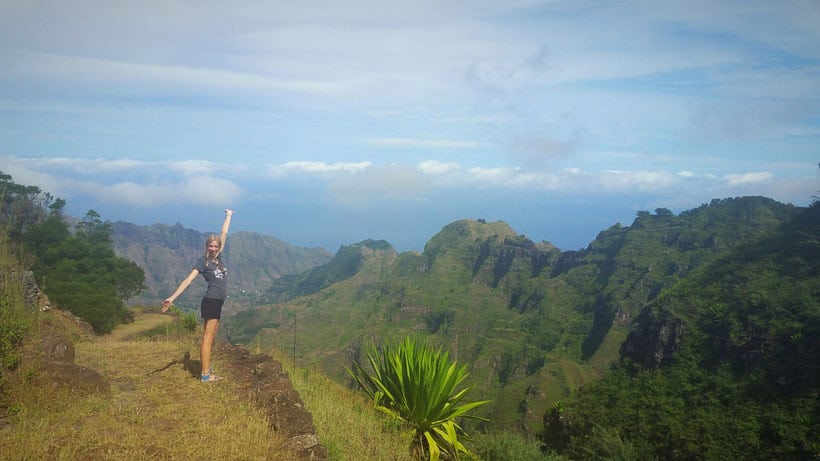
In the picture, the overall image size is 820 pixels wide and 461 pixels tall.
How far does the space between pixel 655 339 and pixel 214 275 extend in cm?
5296

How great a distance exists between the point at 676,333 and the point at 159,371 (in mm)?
54175

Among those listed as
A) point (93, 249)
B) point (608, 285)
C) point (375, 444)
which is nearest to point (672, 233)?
point (608, 285)

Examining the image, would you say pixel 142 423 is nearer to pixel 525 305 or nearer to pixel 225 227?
pixel 225 227

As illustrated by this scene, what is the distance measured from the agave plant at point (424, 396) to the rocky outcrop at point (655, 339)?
48.2 m

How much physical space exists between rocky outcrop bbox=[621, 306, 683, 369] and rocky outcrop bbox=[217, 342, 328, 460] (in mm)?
49227

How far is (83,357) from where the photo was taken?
→ 8750 mm

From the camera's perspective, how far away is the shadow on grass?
793cm

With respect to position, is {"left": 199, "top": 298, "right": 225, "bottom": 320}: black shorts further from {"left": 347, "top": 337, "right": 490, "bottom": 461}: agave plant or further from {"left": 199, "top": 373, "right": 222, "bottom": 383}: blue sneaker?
{"left": 347, "top": 337, "right": 490, "bottom": 461}: agave plant

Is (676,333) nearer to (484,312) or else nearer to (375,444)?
(375,444)

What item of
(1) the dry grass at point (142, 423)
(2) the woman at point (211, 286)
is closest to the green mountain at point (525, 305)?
(1) the dry grass at point (142, 423)

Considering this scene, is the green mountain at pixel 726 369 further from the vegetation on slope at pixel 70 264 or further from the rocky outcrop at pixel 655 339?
the vegetation on slope at pixel 70 264

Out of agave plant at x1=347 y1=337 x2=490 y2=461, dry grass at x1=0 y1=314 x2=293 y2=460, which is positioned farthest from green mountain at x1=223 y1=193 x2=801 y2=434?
dry grass at x1=0 y1=314 x2=293 y2=460

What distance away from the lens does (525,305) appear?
426 feet

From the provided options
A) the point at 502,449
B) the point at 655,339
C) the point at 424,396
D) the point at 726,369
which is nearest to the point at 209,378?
the point at 424,396
